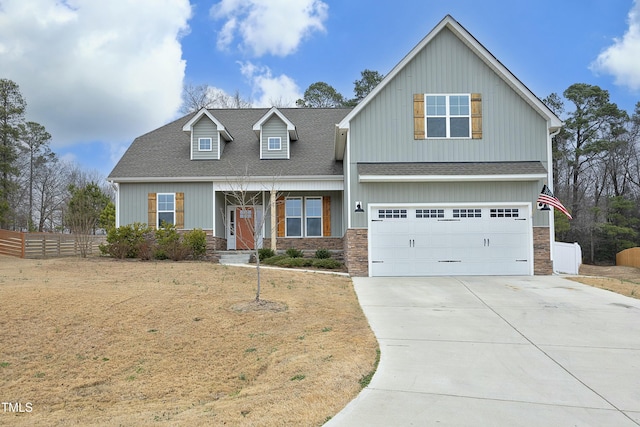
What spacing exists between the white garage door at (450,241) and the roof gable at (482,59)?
10.2 feet

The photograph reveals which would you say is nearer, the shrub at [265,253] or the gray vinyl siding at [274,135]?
the shrub at [265,253]

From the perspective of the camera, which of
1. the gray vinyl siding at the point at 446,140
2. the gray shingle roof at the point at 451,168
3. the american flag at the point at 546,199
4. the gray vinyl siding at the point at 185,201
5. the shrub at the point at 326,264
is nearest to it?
the american flag at the point at 546,199

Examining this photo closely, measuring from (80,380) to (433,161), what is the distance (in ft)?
39.8

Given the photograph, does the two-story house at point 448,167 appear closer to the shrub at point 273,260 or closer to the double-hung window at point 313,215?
the shrub at point 273,260

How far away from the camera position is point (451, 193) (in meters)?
15.6

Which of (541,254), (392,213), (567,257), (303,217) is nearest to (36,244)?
(303,217)

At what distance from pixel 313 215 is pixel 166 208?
6041mm

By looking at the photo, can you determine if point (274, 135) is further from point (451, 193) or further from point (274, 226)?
point (451, 193)

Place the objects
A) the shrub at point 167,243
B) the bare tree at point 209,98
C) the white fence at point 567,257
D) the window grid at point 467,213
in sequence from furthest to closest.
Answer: the bare tree at point 209,98
the white fence at point 567,257
the shrub at point 167,243
the window grid at point 467,213

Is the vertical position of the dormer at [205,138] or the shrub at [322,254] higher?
the dormer at [205,138]

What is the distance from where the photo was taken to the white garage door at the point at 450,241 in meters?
15.5

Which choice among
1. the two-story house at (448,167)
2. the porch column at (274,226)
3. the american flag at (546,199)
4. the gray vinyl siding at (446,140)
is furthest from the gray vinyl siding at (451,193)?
the porch column at (274,226)

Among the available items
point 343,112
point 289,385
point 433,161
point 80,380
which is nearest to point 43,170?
point 343,112

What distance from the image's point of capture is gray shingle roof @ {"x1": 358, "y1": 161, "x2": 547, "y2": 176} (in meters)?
15.3
